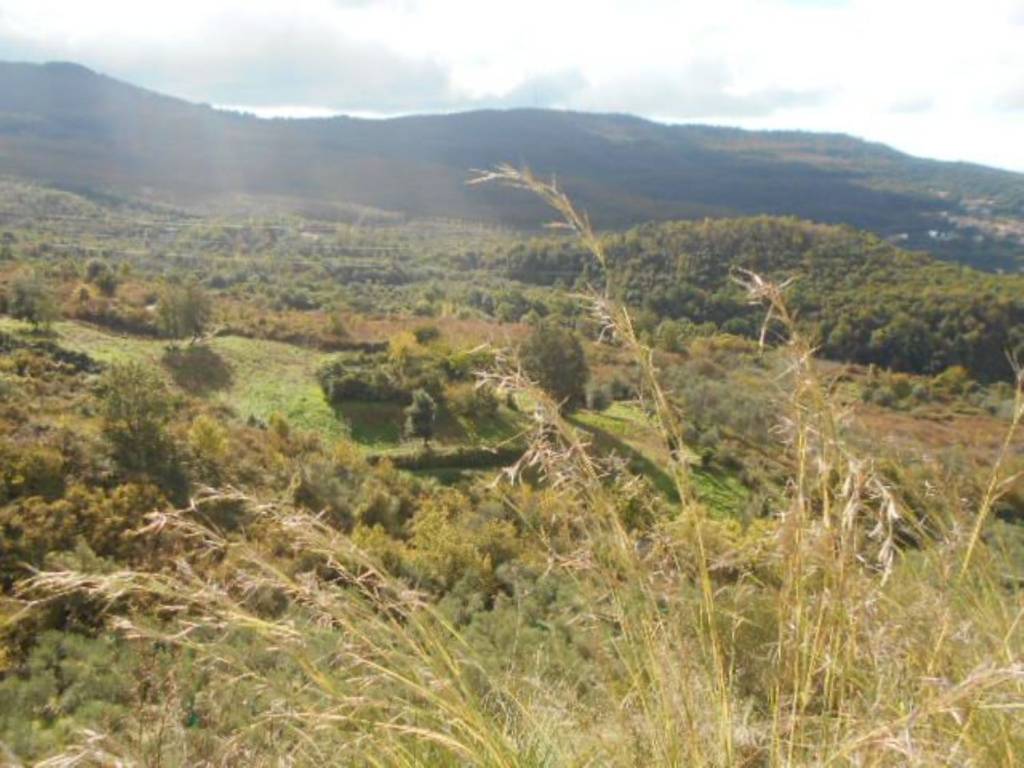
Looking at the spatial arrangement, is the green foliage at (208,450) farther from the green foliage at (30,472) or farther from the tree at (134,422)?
the green foliage at (30,472)

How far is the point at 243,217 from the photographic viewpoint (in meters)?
82.5

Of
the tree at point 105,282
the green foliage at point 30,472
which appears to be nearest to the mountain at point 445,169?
the tree at point 105,282

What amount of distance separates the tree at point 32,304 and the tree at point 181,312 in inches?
102

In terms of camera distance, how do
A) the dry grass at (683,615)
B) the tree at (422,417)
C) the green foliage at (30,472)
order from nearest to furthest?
the dry grass at (683,615)
the green foliage at (30,472)
the tree at (422,417)

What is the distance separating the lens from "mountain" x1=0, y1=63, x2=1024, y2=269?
102125mm

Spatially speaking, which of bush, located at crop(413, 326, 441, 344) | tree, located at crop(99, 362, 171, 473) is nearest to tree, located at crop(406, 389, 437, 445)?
tree, located at crop(99, 362, 171, 473)

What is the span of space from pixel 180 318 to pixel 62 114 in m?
154

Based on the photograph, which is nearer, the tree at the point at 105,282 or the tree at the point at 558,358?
the tree at the point at 558,358

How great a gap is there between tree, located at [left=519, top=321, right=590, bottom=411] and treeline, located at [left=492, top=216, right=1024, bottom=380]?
12.2 m

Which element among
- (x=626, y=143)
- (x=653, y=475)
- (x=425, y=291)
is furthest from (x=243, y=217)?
(x=626, y=143)

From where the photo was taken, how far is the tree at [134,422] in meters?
11.6

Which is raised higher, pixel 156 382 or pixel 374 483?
pixel 156 382

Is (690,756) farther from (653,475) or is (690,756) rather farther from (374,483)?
(653,475)

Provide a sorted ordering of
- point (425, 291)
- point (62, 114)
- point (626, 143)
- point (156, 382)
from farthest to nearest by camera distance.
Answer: point (626, 143) → point (62, 114) → point (425, 291) → point (156, 382)
